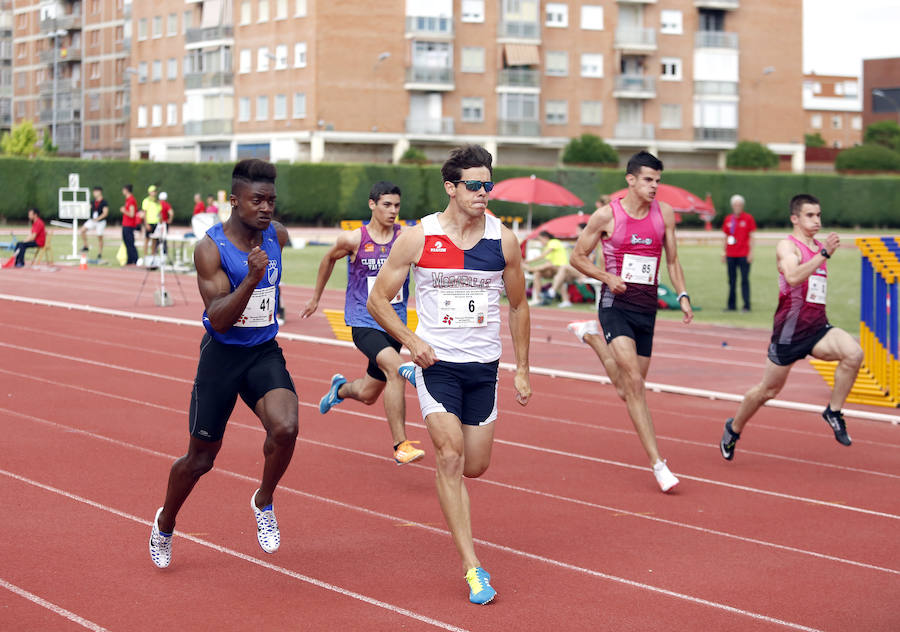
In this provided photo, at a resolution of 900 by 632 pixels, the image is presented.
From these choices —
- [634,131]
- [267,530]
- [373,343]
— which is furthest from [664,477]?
[634,131]

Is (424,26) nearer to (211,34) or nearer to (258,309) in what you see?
(211,34)

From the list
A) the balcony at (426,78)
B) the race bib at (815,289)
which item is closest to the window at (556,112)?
the balcony at (426,78)

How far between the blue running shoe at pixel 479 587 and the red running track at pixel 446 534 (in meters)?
0.05

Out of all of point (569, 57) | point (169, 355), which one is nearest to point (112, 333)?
point (169, 355)

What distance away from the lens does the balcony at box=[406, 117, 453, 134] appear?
2876 inches

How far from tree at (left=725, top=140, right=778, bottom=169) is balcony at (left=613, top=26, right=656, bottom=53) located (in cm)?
971

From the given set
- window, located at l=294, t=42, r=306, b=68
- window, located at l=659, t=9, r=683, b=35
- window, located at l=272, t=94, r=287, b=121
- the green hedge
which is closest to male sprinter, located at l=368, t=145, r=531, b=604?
the green hedge

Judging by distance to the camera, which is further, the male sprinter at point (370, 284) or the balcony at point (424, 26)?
the balcony at point (424, 26)

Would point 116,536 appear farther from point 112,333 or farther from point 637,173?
point 112,333

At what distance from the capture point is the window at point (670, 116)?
79.2 meters

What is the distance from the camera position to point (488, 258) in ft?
20.0

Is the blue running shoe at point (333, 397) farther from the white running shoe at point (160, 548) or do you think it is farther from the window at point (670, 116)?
the window at point (670, 116)

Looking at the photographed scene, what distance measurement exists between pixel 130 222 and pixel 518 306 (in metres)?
26.0

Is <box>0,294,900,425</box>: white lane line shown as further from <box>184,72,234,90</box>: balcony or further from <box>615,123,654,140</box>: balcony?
<box>615,123,654,140</box>: balcony
